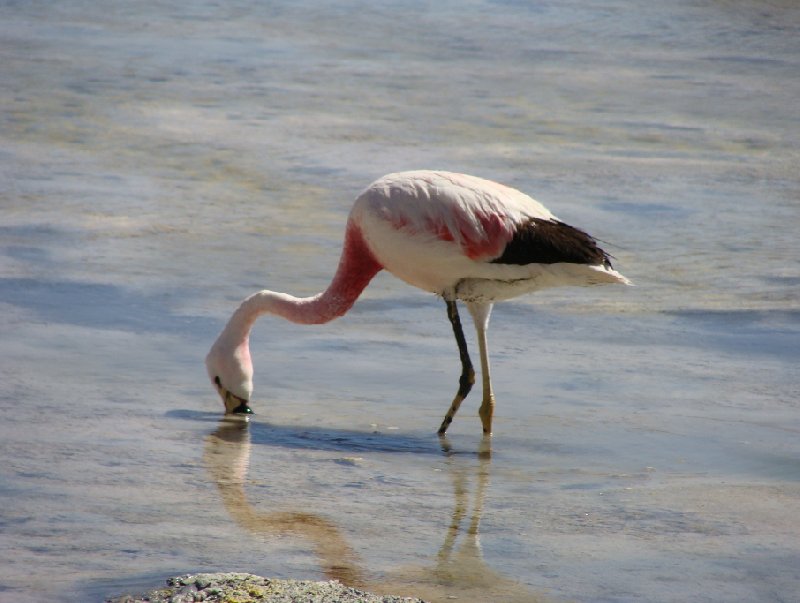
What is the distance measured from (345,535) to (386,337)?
3.27 metres

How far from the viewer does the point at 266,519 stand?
18.0ft

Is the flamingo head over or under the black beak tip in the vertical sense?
over

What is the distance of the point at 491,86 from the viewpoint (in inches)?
656

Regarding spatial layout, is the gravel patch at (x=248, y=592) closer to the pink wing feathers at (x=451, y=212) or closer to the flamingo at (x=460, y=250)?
the flamingo at (x=460, y=250)

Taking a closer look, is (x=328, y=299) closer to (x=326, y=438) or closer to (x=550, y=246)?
(x=326, y=438)

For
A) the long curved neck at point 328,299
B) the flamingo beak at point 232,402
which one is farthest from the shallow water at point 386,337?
the long curved neck at point 328,299

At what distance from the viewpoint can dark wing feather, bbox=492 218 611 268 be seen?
22.9ft

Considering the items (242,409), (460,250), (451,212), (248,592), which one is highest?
(451,212)

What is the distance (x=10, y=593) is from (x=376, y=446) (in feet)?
7.97

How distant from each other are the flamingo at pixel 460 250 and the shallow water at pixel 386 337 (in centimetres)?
26

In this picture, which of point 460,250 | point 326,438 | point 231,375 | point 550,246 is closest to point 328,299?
point 231,375

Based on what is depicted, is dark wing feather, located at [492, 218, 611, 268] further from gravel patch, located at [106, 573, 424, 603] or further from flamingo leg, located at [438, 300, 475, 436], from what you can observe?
gravel patch, located at [106, 573, 424, 603]

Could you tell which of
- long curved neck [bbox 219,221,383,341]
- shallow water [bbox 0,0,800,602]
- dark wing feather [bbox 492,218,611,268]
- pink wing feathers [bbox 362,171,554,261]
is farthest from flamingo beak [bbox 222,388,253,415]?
dark wing feather [bbox 492,218,611,268]

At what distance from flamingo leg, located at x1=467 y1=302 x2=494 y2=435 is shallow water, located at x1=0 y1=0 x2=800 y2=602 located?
186 mm
